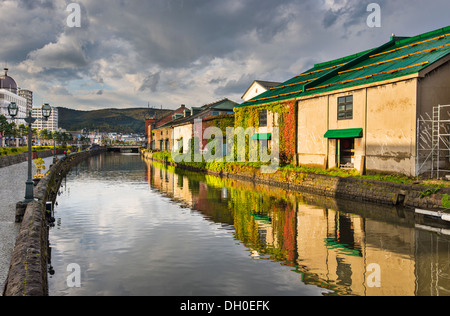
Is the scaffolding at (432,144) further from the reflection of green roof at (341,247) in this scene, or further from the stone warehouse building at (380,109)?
the reflection of green roof at (341,247)

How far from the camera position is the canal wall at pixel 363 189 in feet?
59.2

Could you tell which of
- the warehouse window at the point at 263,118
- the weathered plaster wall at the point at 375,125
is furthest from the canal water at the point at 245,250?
the warehouse window at the point at 263,118

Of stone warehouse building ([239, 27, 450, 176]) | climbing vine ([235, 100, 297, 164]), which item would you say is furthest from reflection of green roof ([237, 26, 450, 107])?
climbing vine ([235, 100, 297, 164])

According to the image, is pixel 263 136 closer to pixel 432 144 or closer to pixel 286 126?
pixel 286 126

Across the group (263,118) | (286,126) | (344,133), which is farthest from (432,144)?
(263,118)

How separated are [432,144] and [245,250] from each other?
15.9 metres

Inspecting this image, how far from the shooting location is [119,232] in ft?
49.1

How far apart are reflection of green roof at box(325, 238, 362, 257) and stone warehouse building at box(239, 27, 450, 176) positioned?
11.1 metres

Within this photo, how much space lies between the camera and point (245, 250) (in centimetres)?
1247

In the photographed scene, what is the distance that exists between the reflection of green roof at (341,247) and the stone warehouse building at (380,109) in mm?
11076

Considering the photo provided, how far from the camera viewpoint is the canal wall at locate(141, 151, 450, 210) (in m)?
18.0

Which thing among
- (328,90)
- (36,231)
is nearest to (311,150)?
(328,90)
